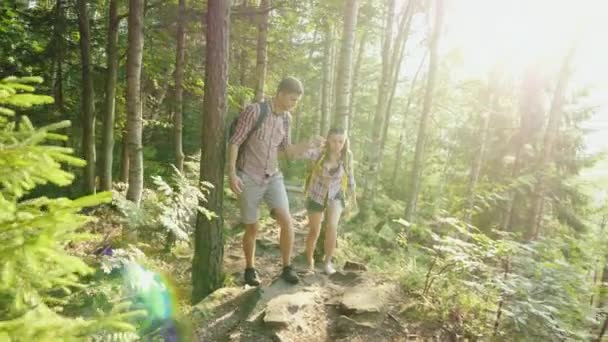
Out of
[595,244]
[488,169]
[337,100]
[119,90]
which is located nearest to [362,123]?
[488,169]

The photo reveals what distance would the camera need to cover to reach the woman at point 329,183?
5918 millimetres

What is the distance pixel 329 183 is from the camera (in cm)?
590

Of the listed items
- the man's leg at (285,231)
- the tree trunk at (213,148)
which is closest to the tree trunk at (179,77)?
the tree trunk at (213,148)

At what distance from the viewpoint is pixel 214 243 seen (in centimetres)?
548

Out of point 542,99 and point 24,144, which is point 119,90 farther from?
point 542,99

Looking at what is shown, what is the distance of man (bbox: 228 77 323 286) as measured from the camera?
16.4 feet

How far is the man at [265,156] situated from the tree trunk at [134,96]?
2.96 meters

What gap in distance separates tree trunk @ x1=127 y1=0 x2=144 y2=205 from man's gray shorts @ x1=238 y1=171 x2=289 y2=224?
115 inches

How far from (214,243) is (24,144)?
4.12 metres

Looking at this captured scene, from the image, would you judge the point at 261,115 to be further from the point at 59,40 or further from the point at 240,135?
the point at 59,40

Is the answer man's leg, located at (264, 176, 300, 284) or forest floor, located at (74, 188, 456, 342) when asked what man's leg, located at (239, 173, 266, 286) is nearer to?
man's leg, located at (264, 176, 300, 284)

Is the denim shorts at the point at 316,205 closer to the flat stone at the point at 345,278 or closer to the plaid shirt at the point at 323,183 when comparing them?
the plaid shirt at the point at 323,183

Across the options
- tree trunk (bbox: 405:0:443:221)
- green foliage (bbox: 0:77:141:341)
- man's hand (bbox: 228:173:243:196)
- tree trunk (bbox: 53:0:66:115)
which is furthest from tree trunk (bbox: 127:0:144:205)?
tree trunk (bbox: 405:0:443:221)

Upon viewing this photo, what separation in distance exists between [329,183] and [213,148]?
66.3 inches
